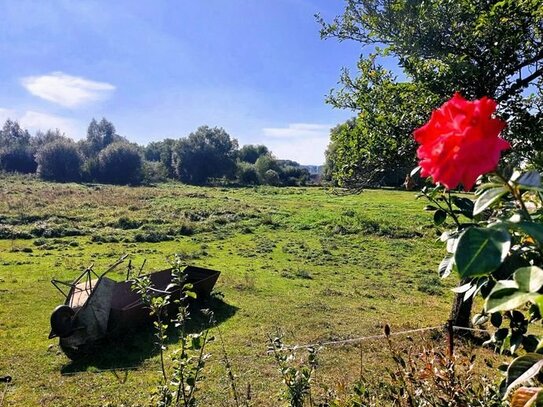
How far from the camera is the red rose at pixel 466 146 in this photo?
87 cm

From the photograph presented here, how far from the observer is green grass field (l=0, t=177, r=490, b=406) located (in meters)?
6.91

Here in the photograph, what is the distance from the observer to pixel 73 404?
19.9 ft

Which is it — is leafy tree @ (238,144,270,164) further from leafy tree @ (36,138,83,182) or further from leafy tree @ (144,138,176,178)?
leafy tree @ (36,138,83,182)

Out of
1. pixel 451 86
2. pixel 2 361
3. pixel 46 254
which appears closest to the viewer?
pixel 451 86

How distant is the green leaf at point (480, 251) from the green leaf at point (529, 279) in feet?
0.38

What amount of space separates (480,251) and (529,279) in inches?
6.6

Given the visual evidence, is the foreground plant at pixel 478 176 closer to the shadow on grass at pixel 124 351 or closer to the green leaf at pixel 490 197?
the green leaf at pixel 490 197

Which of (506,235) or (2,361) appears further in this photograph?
(2,361)

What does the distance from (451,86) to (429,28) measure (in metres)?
0.89

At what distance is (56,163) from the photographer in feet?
202

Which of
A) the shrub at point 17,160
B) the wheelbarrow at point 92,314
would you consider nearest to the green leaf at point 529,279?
the wheelbarrow at point 92,314

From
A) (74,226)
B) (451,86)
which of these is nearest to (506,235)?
(451,86)

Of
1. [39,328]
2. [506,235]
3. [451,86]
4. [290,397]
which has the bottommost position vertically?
[39,328]

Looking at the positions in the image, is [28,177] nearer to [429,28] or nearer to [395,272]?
[395,272]
